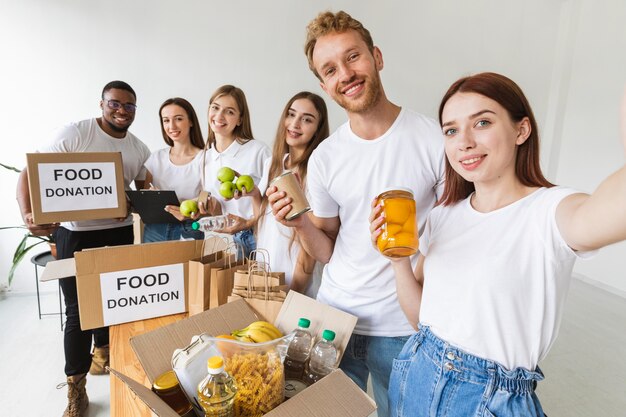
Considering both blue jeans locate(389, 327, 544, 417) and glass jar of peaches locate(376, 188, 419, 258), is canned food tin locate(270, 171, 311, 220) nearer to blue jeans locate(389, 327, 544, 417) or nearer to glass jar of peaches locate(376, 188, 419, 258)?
glass jar of peaches locate(376, 188, 419, 258)

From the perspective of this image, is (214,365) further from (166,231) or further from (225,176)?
(166,231)

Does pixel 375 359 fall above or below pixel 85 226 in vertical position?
below

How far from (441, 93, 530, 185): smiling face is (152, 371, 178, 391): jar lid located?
0.74 meters

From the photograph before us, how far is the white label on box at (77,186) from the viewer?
4.57ft

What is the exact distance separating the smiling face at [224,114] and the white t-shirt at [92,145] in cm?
52

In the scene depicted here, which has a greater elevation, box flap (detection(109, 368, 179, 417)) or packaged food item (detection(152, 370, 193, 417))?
box flap (detection(109, 368, 179, 417))

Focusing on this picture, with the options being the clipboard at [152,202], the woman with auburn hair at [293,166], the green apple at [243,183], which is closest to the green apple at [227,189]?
the green apple at [243,183]

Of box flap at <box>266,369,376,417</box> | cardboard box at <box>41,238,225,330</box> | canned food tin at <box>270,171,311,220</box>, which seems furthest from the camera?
cardboard box at <box>41,238,225,330</box>

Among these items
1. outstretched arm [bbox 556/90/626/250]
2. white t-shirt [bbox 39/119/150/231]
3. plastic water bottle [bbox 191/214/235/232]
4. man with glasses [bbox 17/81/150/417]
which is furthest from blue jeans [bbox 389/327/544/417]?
white t-shirt [bbox 39/119/150/231]

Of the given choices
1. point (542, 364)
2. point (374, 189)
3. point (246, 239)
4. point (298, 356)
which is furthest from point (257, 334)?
point (542, 364)

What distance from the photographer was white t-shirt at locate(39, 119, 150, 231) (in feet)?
6.00

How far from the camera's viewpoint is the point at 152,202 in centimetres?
172

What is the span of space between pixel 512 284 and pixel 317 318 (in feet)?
1.56

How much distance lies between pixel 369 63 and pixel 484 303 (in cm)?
72
